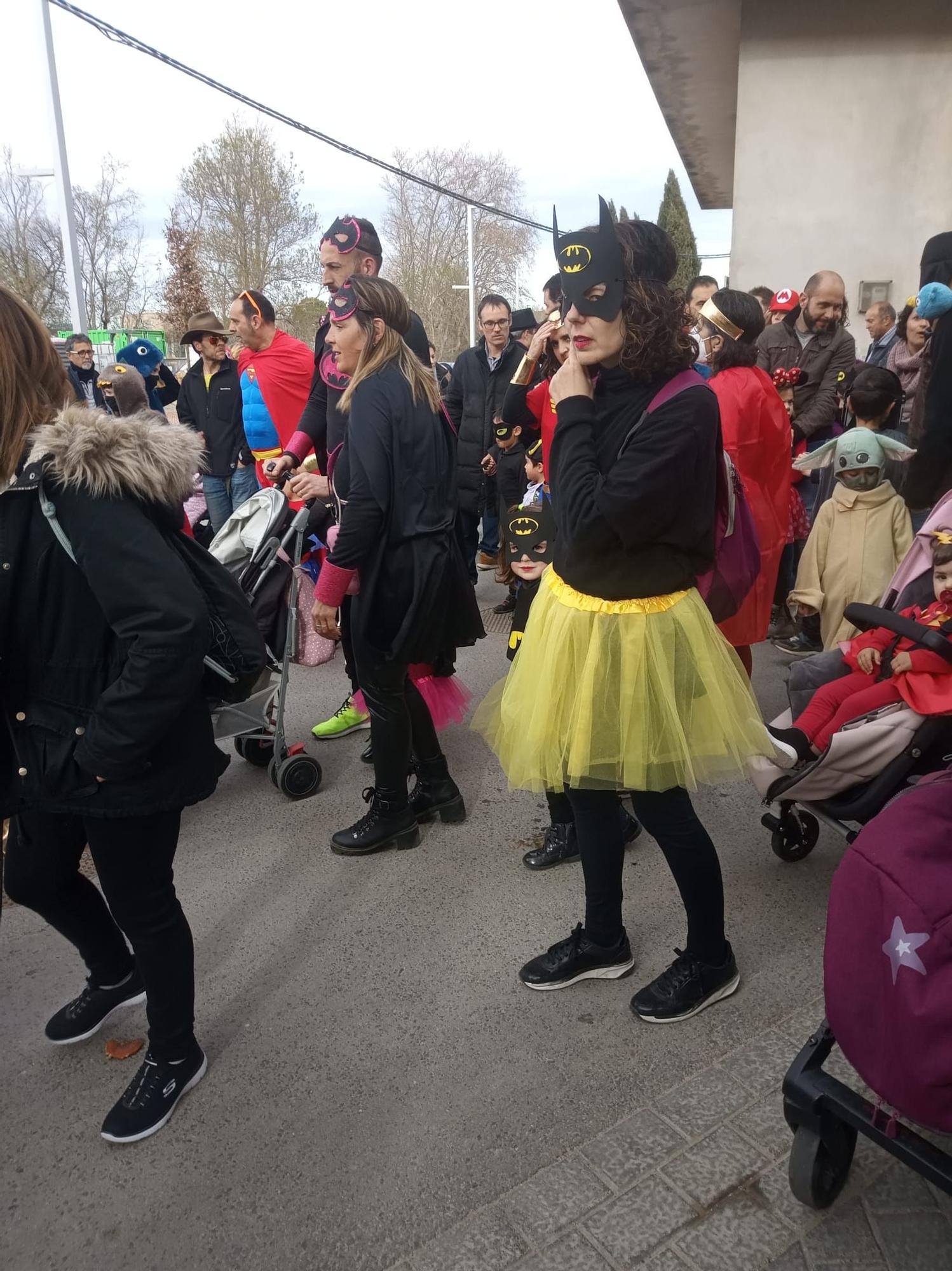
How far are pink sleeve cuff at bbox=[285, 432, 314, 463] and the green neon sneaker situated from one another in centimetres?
127

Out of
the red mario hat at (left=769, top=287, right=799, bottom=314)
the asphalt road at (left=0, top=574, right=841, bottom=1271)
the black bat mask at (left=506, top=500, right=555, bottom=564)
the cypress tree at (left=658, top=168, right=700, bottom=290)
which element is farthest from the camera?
the cypress tree at (left=658, top=168, right=700, bottom=290)

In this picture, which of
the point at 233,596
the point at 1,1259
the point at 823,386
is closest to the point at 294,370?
the point at 823,386

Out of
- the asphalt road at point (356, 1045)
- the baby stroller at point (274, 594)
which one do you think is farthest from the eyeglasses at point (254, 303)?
the asphalt road at point (356, 1045)

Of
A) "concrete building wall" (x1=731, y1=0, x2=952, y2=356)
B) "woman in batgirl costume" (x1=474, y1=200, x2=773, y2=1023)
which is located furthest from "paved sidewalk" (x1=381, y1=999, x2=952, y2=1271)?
"concrete building wall" (x1=731, y1=0, x2=952, y2=356)

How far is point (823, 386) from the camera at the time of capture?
6234 millimetres

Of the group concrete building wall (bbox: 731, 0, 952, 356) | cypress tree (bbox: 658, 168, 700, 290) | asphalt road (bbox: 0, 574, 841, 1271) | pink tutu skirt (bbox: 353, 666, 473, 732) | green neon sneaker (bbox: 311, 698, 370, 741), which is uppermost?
cypress tree (bbox: 658, 168, 700, 290)

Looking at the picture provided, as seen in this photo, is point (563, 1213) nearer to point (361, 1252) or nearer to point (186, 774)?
point (361, 1252)

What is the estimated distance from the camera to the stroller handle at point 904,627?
8.66 ft

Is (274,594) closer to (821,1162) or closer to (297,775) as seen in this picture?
(297,775)

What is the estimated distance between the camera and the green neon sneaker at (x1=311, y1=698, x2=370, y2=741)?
4723mm

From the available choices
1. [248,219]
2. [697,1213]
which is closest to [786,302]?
[697,1213]

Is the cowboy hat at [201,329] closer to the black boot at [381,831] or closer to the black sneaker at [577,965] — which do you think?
the black boot at [381,831]

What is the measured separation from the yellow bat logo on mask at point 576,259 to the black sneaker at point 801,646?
164 inches

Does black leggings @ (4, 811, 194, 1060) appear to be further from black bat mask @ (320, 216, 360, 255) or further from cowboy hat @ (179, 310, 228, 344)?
cowboy hat @ (179, 310, 228, 344)
